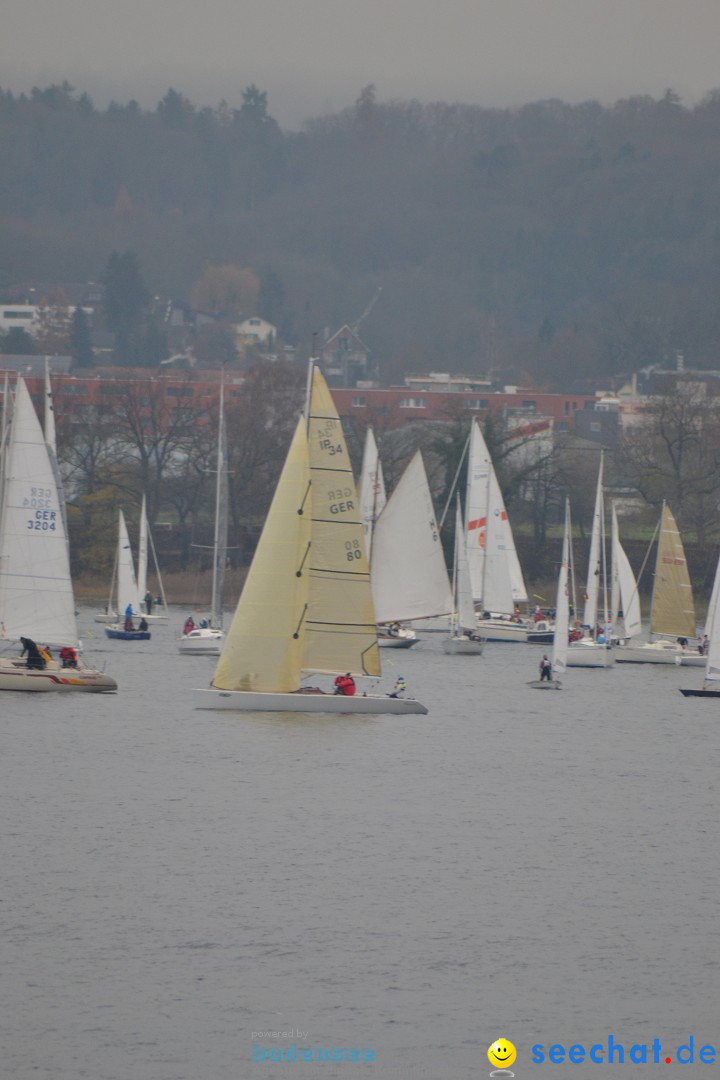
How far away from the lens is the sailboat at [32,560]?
4425cm

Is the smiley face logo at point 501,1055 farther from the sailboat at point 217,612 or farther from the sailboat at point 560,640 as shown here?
the sailboat at point 217,612

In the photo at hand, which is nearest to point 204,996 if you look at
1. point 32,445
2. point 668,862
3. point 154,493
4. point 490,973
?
point 490,973

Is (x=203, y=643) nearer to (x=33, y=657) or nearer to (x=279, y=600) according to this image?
(x=33, y=657)

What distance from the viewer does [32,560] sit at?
146ft

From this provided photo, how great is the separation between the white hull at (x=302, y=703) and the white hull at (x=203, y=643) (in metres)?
17.1

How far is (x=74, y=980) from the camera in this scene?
891 inches

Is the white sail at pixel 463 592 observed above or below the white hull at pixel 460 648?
above

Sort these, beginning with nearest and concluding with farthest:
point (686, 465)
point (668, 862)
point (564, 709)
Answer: point (668, 862)
point (564, 709)
point (686, 465)

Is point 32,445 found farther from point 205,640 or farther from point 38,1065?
point 38,1065

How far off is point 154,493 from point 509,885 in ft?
215

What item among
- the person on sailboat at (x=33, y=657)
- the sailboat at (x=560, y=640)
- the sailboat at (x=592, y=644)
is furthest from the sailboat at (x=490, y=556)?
the person on sailboat at (x=33, y=657)

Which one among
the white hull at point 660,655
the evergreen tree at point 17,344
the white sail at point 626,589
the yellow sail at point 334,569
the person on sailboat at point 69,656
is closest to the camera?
the yellow sail at point 334,569

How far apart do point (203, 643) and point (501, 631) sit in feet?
47.8

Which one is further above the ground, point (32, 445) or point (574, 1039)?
point (32, 445)
